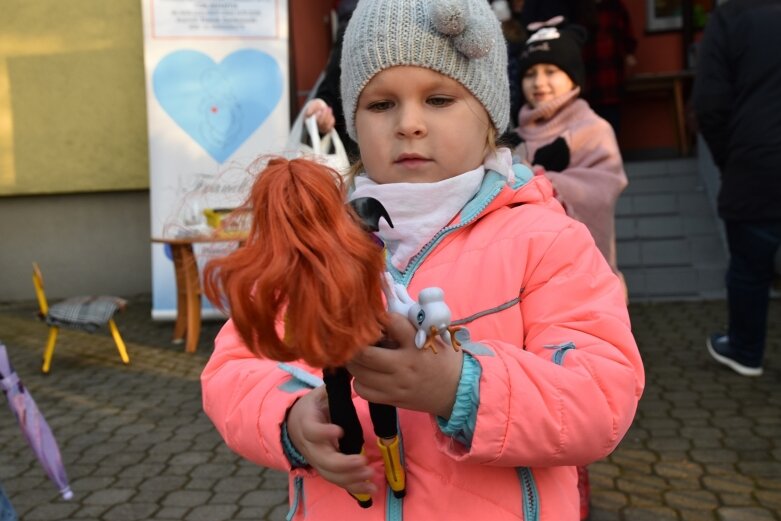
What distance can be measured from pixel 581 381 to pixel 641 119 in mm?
10324

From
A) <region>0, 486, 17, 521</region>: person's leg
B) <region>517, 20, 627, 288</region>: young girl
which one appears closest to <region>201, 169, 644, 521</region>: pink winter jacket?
<region>0, 486, 17, 521</region>: person's leg

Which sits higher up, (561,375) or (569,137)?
(569,137)

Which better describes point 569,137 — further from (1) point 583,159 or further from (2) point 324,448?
(2) point 324,448

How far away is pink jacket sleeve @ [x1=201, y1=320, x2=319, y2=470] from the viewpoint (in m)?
1.24

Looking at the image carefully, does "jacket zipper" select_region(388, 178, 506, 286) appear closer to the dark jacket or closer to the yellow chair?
the dark jacket

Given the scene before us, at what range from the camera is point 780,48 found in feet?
14.8

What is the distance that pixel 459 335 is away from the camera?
113cm

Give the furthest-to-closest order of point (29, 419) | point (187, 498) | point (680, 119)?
point (680, 119), point (187, 498), point (29, 419)

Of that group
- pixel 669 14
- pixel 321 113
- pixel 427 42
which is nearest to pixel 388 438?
pixel 427 42

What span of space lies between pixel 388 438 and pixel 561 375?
25 centimetres

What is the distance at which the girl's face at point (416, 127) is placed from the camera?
1.38m

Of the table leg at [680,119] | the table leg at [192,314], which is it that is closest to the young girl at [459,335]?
the table leg at [192,314]

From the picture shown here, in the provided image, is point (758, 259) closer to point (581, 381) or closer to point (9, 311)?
point (581, 381)

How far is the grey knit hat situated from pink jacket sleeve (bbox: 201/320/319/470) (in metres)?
0.49
